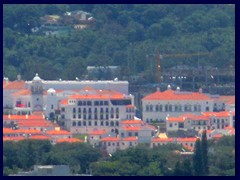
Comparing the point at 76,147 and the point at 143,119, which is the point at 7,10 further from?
the point at 76,147

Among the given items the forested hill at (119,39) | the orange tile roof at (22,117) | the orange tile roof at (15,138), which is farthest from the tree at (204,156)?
the forested hill at (119,39)

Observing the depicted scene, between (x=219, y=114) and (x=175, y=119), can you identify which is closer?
(x=175, y=119)

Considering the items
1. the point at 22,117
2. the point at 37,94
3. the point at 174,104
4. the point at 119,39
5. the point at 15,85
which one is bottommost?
the point at 22,117

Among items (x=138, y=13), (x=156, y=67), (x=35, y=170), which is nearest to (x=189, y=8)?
(x=138, y=13)

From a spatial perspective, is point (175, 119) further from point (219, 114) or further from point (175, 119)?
point (219, 114)

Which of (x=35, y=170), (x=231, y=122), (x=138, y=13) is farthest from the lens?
(x=138, y=13)

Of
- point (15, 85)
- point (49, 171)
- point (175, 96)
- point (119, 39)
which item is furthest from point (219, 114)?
point (49, 171)

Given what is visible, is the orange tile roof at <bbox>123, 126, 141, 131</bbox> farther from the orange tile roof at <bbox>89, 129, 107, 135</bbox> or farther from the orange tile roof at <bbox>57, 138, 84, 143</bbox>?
the orange tile roof at <bbox>57, 138, 84, 143</bbox>
